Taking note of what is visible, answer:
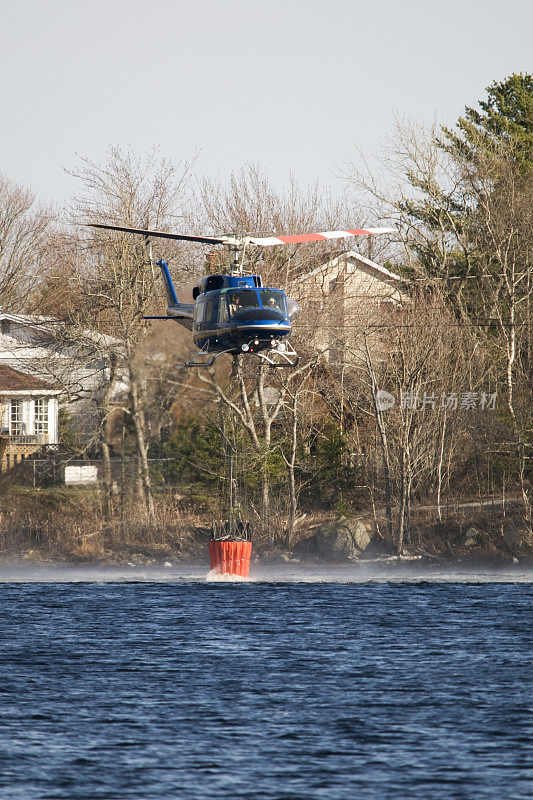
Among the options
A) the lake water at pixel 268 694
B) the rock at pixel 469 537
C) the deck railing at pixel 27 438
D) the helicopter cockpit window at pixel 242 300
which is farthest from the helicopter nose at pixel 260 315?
the deck railing at pixel 27 438

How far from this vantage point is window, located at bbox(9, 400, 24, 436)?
5872 centimetres

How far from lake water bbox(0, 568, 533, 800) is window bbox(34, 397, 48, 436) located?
48.3 feet

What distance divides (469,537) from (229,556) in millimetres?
10902

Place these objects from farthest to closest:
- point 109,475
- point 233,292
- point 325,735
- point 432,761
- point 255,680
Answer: point 109,475 < point 233,292 < point 255,680 < point 325,735 < point 432,761

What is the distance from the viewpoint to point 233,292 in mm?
35812

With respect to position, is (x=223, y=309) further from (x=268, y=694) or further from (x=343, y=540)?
(x=343, y=540)

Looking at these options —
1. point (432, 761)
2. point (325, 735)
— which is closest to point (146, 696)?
point (325, 735)

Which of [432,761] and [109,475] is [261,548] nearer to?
[109,475]

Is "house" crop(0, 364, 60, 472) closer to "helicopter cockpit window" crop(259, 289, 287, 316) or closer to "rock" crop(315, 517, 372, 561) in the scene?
"rock" crop(315, 517, 372, 561)

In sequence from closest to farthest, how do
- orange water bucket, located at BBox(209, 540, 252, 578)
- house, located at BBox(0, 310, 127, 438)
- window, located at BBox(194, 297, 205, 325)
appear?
window, located at BBox(194, 297, 205, 325) → orange water bucket, located at BBox(209, 540, 252, 578) → house, located at BBox(0, 310, 127, 438)

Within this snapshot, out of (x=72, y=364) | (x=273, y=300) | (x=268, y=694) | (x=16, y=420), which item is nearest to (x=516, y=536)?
(x=273, y=300)

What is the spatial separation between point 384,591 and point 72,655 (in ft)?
56.0

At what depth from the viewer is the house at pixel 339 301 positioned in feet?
172

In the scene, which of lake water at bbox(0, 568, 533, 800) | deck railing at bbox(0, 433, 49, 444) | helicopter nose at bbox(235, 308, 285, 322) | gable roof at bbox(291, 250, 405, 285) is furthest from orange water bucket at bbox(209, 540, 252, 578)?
deck railing at bbox(0, 433, 49, 444)
